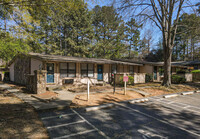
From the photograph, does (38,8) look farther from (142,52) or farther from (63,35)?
(142,52)

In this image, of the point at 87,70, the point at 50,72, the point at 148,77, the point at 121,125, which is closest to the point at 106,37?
the point at 148,77

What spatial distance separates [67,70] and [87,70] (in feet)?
7.81

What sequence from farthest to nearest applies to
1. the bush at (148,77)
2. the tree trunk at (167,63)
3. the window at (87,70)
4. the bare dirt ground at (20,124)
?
1. the bush at (148,77)
2. the window at (87,70)
3. the tree trunk at (167,63)
4. the bare dirt ground at (20,124)

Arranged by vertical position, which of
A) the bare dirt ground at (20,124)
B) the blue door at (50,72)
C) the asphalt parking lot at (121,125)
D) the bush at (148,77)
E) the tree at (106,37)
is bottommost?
the asphalt parking lot at (121,125)

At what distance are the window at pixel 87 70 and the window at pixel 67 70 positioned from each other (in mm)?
1078

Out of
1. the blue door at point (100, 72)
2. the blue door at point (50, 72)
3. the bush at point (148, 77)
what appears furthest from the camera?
the bush at point (148, 77)

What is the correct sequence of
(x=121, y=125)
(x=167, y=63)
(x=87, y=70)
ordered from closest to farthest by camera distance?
(x=121, y=125), (x=167, y=63), (x=87, y=70)

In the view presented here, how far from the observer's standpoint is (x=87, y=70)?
44.8 ft

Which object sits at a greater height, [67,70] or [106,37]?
[106,37]

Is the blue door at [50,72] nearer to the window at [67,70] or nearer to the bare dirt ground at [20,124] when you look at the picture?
the window at [67,70]

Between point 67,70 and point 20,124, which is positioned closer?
point 20,124

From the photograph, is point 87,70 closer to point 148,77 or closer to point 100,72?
point 100,72

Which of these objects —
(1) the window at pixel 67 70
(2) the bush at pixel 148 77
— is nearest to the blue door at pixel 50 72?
(1) the window at pixel 67 70

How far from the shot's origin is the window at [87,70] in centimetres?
1335
